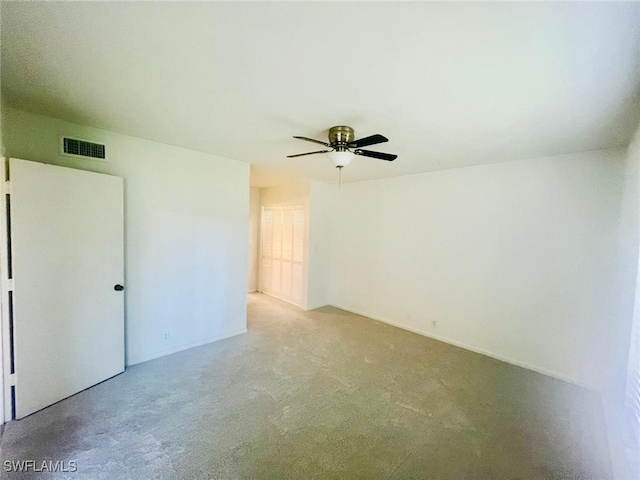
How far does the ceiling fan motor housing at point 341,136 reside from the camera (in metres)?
2.38

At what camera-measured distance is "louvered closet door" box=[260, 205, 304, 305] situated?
5.41 meters

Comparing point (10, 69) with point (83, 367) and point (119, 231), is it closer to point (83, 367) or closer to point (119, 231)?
point (119, 231)

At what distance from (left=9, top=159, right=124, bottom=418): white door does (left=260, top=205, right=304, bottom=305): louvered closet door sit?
3085 mm

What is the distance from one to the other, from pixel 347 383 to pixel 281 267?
3331 millimetres

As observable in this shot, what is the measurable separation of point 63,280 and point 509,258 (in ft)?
15.8

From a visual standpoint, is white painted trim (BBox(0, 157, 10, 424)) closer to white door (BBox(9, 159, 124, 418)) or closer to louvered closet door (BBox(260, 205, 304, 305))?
white door (BBox(9, 159, 124, 418))

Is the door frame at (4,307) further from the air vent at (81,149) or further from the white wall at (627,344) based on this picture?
the white wall at (627,344)

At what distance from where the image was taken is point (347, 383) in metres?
2.83

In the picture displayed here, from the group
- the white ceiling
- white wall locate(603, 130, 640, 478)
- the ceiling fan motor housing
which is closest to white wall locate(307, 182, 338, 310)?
the white ceiling

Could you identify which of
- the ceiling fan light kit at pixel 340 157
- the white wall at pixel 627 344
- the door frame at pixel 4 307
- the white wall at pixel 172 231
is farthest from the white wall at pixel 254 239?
the white wall at pixel 627 344

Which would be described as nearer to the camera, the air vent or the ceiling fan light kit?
the ceiling fan light kit

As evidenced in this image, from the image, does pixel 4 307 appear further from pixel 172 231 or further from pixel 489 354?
pixel 489 354

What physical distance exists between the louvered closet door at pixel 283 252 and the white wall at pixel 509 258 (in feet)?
4.64

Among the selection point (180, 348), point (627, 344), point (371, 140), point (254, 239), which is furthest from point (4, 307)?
point (627, 344)
